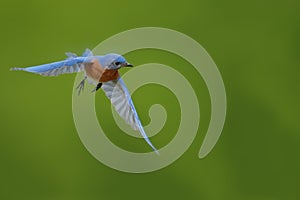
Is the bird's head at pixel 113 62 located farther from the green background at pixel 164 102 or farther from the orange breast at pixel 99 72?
the green background at pixel 164 102

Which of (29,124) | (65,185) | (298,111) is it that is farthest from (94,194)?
(298,111)

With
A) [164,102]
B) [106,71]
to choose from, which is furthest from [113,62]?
[164,102]

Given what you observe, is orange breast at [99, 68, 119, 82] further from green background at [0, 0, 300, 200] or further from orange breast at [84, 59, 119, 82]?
green background at [0, 0, 300, 200]

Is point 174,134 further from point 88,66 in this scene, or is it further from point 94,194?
point 88,66

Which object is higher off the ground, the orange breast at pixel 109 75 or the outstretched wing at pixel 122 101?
the orange breast at pixel 109 75

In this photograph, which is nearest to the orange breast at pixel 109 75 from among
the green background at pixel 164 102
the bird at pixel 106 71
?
the bird at pixel 106 71

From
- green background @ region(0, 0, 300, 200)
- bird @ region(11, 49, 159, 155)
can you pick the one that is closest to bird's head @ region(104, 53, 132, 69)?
bird @ region(11, 49, 159, 155)
